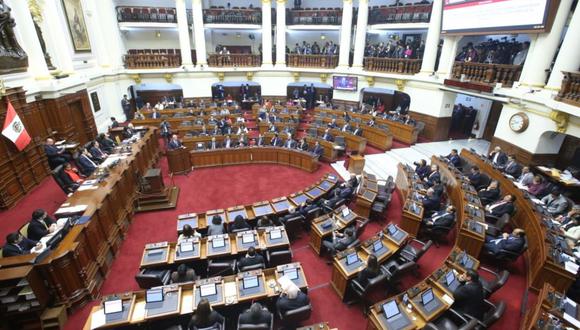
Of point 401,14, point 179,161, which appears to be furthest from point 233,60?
point 401,14

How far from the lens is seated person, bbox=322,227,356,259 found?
6.43 metres

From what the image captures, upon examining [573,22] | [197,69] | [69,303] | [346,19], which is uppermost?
[346,19]

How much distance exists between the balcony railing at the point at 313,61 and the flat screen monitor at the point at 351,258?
15734mm

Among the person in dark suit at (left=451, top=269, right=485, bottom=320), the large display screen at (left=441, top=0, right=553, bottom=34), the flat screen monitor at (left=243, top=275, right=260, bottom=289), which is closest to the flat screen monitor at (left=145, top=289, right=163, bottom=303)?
the flat screen monitor at (left=243, top=275, right=260, bottom=289)

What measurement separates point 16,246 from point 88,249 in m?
1.14

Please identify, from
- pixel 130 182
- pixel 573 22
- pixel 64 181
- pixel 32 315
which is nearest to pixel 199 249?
pixel 32 315

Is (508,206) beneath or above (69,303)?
above

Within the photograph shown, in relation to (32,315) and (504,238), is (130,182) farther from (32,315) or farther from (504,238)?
(504,238)

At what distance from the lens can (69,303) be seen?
18.0 ft

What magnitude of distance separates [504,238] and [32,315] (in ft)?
31.2

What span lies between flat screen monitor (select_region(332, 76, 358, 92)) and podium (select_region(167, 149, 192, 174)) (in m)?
11.4

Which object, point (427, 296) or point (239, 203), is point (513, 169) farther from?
point (239, 203)

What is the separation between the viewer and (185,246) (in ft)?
19.8

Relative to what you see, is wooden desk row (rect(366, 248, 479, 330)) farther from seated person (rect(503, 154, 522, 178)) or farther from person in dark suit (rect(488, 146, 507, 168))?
person in dark suit (rect(488, 146, 507, 168))
